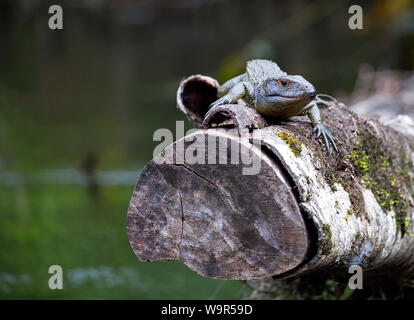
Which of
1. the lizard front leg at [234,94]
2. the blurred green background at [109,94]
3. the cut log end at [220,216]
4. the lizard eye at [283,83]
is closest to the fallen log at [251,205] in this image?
the cut log end at [220,216]

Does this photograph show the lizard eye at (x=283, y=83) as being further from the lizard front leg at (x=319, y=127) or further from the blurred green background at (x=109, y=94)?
the blurred green background at (x=109, y=94)

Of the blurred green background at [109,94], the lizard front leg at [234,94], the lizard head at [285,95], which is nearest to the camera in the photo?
the lizard head at [285,95]

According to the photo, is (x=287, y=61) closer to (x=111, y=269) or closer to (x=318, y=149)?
(x=111, y=269)

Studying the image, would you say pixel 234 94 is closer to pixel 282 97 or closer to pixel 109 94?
pixel 282 97

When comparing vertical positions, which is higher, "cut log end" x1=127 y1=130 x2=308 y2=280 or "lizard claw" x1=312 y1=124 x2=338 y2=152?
"lizard claw" x1=312 y1=124 x2=338 y2=152

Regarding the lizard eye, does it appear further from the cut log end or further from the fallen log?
the cut log end

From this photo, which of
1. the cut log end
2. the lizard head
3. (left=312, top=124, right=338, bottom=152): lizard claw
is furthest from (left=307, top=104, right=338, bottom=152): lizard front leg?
the cut log end
